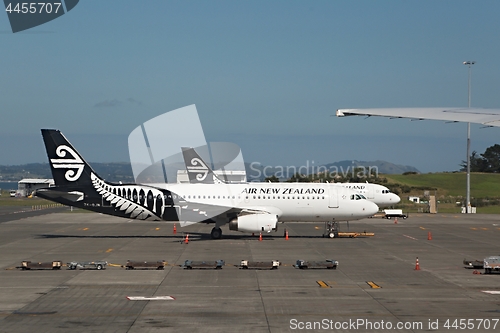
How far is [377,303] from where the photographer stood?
20.3 metres

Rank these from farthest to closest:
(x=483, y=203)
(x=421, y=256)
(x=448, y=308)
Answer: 1. (x=483, y=203)
2. (x=421, y=256)
3. (x=448, y=308)

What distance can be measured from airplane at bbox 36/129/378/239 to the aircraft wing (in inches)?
1100

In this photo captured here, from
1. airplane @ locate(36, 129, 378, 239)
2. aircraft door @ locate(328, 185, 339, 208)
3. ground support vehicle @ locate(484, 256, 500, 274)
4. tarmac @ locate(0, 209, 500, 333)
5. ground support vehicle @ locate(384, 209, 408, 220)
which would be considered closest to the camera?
tarmac @ locate(0, 209, 500, 333)

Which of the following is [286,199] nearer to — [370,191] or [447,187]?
[370,191]

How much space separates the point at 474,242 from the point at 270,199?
13967mm

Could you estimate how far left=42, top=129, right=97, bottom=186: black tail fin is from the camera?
4234 centimetres

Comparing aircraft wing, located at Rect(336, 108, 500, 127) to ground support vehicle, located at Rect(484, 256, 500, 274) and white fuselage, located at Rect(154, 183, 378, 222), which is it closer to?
ground support vehicle, located at Rect(484, 256, 500, 274)

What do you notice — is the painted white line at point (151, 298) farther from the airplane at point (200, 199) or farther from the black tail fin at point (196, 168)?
the black tail fin at point (196, 168)

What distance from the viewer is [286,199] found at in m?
43.8

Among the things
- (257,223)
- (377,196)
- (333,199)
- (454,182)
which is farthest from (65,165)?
(454,182)

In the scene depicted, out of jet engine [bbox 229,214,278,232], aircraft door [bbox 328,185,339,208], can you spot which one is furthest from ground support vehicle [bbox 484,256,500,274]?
aircraft door [bbox 328,185,339,208]

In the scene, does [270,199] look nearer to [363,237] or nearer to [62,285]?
[363,237]

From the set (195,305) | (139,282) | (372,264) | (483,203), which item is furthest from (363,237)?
(483,203)

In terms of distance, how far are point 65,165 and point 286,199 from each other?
1517cm
